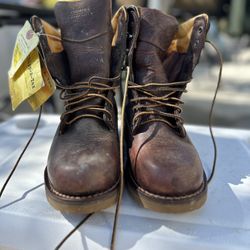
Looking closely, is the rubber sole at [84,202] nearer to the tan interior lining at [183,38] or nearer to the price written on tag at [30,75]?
the price written on tag at [30,75]

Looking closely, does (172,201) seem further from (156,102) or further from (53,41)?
(53,41)

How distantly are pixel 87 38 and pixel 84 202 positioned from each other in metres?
0.22

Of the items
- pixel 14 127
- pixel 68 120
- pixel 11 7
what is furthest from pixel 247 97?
pixel 68 120

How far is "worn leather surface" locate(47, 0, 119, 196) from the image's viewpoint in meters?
0.39

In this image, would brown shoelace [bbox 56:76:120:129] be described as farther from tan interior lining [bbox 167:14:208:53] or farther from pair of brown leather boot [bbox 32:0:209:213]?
tan interior lining [bbox 167:14:208:53]

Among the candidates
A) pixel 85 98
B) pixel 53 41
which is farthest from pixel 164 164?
pixel 53 41

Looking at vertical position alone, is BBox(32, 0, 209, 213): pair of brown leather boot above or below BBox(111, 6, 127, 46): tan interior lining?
below

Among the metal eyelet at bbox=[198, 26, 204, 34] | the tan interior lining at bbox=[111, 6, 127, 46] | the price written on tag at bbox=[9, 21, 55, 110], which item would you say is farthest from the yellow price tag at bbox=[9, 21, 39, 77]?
the metal eyelet at bbox=[198, 26, 204, 34]

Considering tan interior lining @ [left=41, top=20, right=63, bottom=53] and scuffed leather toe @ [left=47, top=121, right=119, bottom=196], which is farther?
tan interior lining @ [left=41, top=20, right=63, bottom=53]

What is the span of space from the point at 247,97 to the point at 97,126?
79.7 inches

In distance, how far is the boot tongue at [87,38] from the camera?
1.64 feet

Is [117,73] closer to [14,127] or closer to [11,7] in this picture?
[14,127]

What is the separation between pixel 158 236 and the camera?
39 cm

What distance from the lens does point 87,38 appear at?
1.64 ft
